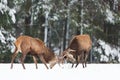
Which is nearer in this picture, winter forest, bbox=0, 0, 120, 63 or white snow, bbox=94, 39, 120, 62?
winter forest, bbox=0, 0, 120, 63

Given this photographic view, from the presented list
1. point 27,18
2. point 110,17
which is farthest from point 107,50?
point 27,18

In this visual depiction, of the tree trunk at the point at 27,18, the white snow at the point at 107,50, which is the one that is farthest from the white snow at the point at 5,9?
the white snow at the point at 107,50

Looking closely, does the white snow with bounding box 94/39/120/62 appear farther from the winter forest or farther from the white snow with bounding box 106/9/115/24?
the white snow with bounding box 106/9/115/24

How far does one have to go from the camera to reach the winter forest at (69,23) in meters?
26.7

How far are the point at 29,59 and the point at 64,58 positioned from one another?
43.4ft

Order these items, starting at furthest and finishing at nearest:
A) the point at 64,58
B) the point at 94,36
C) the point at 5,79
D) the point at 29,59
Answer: the point at 94,36 < the point at 29,59 < the point at 64,58 < the point at 5,79

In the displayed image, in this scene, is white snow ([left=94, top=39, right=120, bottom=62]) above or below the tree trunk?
below

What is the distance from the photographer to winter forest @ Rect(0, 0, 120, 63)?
87.7ft

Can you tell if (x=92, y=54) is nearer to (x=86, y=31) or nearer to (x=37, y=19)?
(x=86, y=31)

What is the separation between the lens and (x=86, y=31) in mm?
27172

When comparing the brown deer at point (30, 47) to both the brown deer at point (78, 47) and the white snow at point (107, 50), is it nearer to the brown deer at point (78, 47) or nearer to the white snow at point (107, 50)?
the brown deer at point (78, 47)

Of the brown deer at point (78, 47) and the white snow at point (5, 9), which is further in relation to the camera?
the white snow at point (5, 9)

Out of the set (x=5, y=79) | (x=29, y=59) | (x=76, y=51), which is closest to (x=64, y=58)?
(x=76, y=51)

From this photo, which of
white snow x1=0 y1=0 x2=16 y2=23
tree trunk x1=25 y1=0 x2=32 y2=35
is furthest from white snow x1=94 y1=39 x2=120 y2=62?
white snow x1=0 y1=0 x2=16 y2=23
